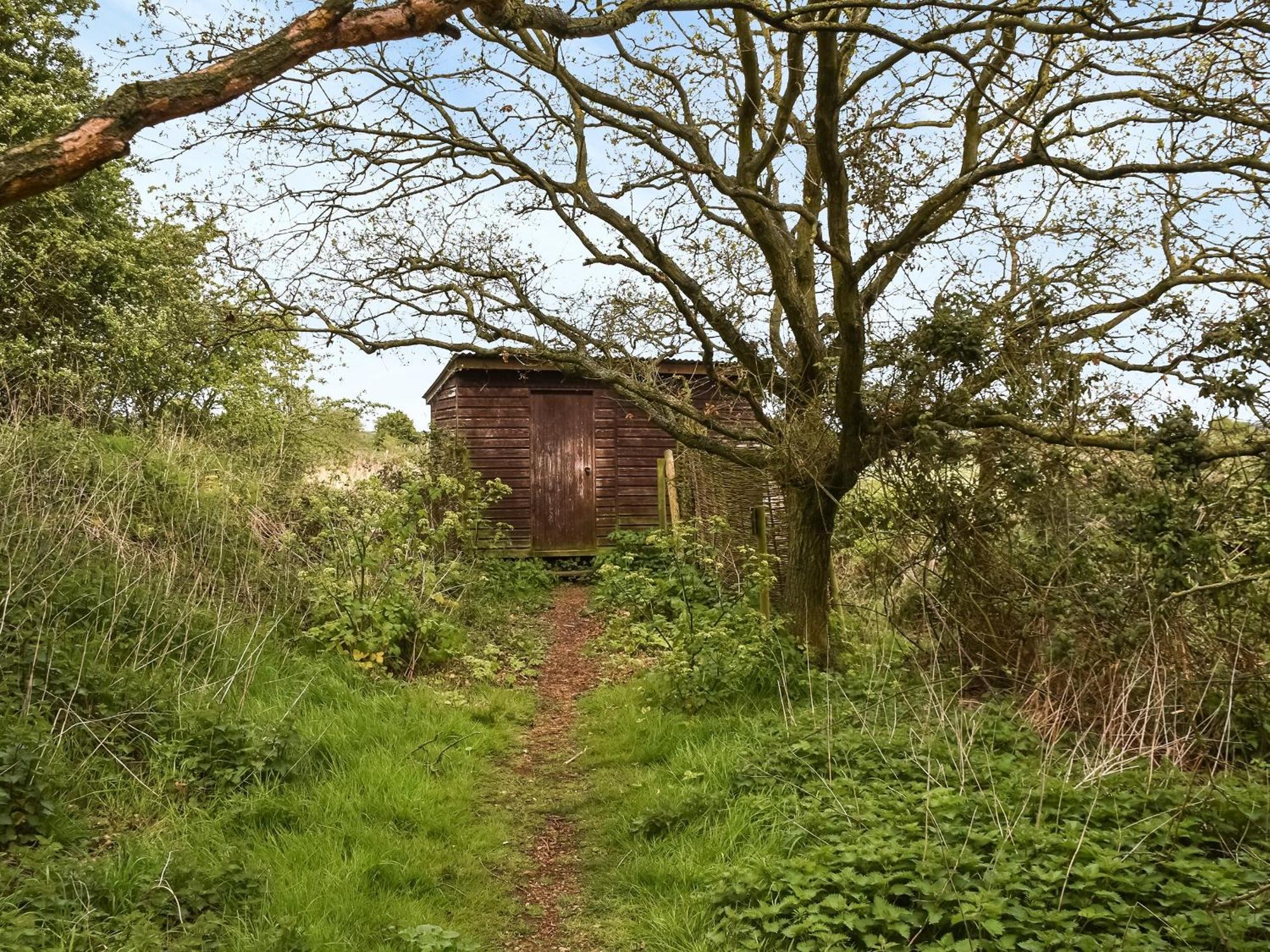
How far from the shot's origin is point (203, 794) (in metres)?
4.35

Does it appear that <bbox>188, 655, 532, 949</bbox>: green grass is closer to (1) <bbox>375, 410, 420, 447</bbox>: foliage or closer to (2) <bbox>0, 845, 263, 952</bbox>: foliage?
(2) <bbox>0, 845, 263, 952</bbox>: foliage

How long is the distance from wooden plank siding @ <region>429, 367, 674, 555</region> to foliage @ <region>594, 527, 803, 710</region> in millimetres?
2266

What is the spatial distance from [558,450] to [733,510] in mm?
5800

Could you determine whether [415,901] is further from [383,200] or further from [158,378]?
[158,378]

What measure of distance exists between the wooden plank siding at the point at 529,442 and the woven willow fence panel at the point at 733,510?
4.02m

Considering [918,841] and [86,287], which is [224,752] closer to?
[918,841]

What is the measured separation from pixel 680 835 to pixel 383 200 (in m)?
6.69

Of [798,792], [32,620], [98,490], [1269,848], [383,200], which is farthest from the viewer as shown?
[383,200]

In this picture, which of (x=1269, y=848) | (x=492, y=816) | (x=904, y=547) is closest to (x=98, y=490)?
(x=492, y=816)

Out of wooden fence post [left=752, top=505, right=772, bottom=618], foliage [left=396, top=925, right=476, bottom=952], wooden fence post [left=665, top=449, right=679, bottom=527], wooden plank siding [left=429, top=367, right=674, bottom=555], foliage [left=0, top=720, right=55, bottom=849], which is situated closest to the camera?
foliage [left=396, top=925, right=476, bottom=952]

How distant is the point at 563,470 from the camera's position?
577 inches

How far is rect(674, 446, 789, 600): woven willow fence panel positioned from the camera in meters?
8.95

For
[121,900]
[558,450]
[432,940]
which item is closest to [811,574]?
[432,940]

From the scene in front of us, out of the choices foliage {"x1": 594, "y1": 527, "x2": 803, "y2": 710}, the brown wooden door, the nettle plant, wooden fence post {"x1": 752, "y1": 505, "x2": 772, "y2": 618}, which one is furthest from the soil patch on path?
the brown wooden door
